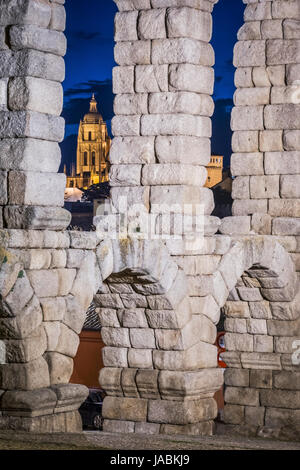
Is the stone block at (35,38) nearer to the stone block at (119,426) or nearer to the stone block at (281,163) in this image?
the stone block at (119,426)

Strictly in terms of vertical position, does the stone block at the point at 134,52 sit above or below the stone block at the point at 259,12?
below

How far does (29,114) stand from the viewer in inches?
465

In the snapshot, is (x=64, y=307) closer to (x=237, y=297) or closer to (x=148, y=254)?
(x=148, y=254)

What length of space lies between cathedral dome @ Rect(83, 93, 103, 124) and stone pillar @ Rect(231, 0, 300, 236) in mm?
23359

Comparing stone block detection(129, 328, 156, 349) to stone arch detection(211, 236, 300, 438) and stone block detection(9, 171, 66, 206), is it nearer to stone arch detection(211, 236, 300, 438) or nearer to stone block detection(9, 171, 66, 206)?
stone arch detection(211, 236, 300, 438)

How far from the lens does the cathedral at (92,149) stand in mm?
41844

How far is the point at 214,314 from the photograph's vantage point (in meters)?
15.0

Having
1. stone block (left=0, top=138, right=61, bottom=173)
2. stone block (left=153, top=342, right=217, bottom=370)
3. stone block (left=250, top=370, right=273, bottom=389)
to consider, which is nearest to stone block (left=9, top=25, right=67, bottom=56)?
stone block (left=0, top=138, right=61, bottom=173)

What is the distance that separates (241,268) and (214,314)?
932 millimetres

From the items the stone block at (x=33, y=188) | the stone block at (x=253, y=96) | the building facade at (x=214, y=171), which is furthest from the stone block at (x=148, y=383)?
the building facade at (x=214, y=171)


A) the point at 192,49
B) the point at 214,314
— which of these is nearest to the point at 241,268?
the point at 214,314

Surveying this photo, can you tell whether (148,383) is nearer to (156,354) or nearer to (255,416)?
(156,354)

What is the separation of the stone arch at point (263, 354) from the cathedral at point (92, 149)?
77.3ft

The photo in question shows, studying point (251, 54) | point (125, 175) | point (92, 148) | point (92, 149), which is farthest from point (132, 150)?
point (92, 149)
